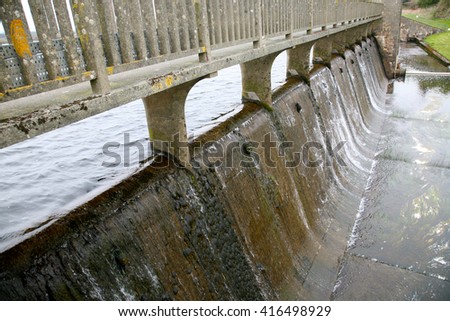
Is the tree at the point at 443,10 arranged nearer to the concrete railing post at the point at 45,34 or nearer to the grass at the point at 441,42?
the grass at the point at 441,42

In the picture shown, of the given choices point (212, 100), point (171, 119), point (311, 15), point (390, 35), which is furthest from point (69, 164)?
point (390, 35)

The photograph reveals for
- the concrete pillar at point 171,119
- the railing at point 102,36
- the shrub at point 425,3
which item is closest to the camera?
the railing at point 102,36

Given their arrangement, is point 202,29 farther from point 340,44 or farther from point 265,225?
point 340,44

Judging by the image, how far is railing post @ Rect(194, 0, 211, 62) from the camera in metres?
4.33

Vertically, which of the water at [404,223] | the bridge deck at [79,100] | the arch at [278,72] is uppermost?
the bridge deck at [79,100]

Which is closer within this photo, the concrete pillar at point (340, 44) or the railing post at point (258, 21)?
the railing post at point (258, 21)

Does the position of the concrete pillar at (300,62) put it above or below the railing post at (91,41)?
below

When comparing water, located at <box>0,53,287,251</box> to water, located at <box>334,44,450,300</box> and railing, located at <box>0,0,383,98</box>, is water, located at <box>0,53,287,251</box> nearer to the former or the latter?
railing, located at <box>0,0,383,98</box>

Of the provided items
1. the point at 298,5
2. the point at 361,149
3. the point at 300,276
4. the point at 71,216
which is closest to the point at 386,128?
the point at 361,149

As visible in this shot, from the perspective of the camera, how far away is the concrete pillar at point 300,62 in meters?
10.2

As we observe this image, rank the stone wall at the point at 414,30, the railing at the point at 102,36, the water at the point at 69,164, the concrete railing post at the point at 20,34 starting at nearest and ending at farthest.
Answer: the concrete railing post at the point at 20,34
the railing at the point at 102,36
the water at the point at 69,164
the stone wall at the point at 414,30

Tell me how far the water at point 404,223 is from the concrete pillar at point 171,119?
440cm

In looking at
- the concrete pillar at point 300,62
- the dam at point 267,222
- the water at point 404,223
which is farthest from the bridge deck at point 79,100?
the concrete pillar at point 300,62
